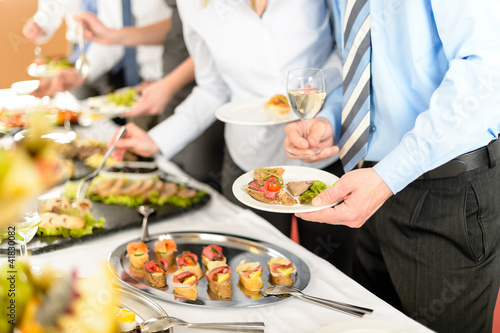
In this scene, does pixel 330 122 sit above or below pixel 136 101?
above

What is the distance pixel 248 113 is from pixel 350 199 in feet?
2.03

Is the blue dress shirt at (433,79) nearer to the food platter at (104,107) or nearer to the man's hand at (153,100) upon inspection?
the man's hand at (153,100)

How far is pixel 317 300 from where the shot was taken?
3.99 ft

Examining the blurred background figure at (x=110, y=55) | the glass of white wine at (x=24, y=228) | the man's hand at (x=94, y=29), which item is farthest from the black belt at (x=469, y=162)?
the blurred background figure at (x=110, y=55)

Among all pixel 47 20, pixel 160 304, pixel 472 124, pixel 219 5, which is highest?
pixel 219 5

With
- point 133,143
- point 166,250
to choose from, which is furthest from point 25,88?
point 166,250

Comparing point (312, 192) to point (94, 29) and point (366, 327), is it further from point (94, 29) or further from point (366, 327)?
point (94, 29)

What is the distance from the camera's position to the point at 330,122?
5.61 ft

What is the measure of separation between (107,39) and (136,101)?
16.0 inches

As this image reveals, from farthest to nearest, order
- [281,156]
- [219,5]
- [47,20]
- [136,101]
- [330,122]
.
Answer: [47,20]
[136,101]
[281,156]
[219,5]
[330,122]

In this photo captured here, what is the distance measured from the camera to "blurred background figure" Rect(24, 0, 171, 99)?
128 inches

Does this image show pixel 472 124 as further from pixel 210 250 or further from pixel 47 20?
pixel 47 20

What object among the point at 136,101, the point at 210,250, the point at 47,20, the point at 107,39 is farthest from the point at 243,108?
the point at 47,20

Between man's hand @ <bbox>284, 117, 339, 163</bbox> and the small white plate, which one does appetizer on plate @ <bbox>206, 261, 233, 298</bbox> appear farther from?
the small white plate
